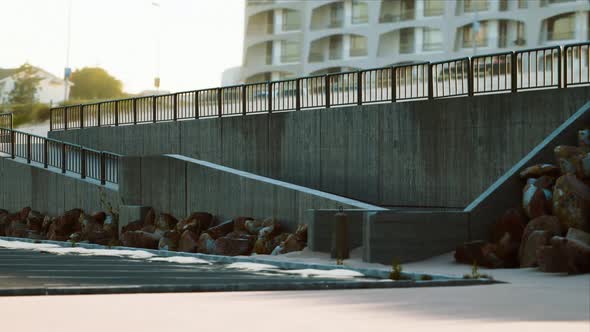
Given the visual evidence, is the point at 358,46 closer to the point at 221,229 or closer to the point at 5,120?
the point at 5,120

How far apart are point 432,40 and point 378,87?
210 feet

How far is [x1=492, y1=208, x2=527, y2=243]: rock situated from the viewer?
19.5m

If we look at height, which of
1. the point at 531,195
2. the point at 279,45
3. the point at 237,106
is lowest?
the point at 531,195

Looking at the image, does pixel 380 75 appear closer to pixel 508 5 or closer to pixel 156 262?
pixel 156 262

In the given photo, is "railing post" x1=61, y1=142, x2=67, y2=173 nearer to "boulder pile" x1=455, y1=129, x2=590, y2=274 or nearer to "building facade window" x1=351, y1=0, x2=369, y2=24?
"boulder pile" x1=455, y1=129, x2=590, y2=274

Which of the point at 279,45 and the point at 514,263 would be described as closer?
the point at 514,263

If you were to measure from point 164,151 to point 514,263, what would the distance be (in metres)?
20.0

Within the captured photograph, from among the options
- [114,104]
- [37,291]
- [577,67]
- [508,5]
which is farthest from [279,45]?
[37,291]

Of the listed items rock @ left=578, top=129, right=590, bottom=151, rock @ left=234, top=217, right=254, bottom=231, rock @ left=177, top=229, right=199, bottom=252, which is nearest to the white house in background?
rock @ left=177, top=229, right=199, bottom=252

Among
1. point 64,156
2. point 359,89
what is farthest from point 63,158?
point 359,89

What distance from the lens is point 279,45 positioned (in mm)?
105688

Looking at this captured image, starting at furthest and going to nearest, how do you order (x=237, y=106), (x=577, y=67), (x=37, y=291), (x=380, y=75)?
(x=237, y=106), (x=380, y=75), (x=577, y=67), (x=37, y=291)

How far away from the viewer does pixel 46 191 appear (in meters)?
37.3

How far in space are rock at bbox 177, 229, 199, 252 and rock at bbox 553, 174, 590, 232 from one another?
957 centimetres
